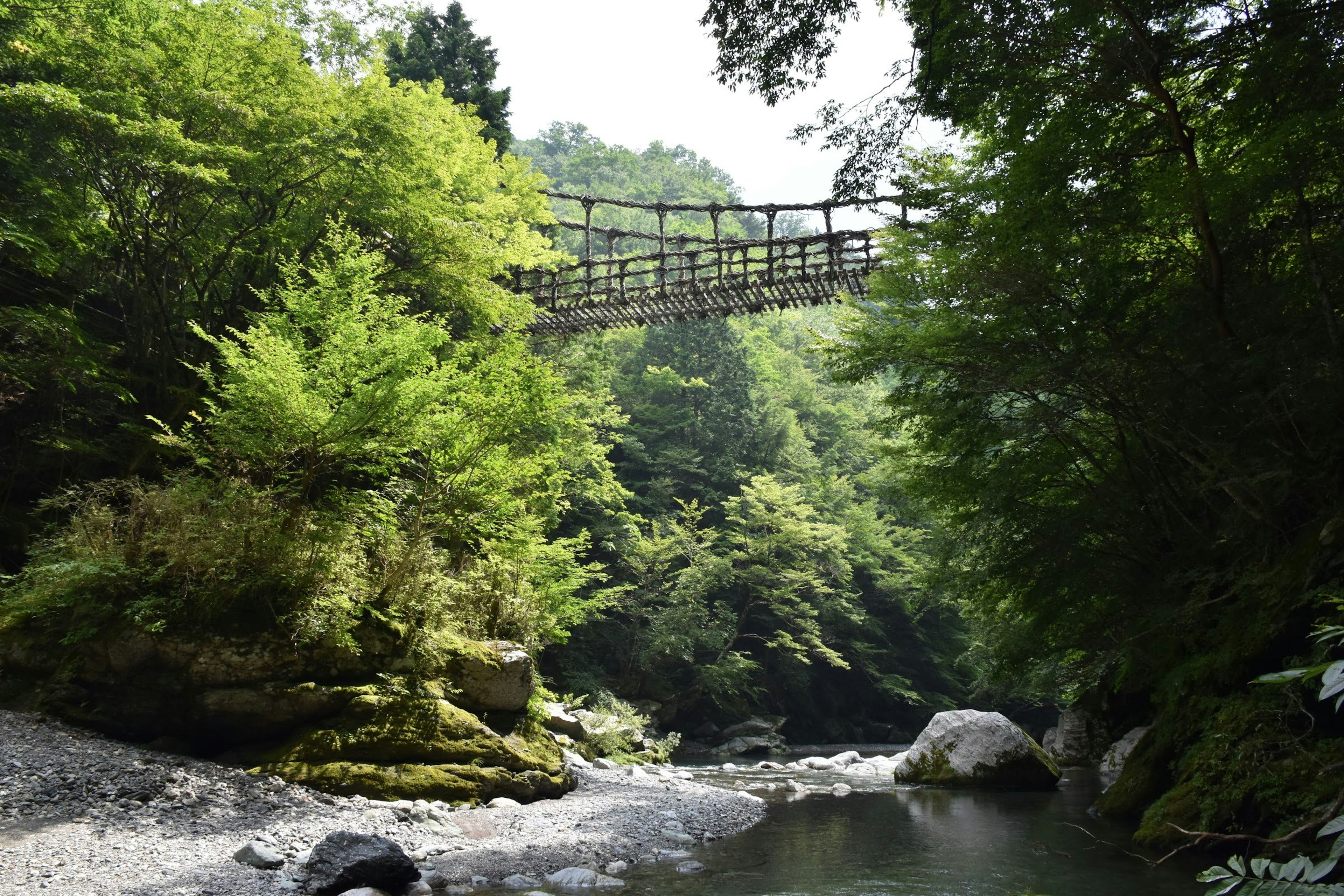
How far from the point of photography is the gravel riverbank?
13.3ft

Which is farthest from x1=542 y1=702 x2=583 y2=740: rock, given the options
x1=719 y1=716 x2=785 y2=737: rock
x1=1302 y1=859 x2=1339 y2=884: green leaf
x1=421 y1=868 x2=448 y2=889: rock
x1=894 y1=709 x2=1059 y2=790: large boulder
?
x1=1302 y1=859 x2=1339 y2=884: green leaf

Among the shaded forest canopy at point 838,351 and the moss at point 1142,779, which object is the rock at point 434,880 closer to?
the shaded forest canopy at point 838,351

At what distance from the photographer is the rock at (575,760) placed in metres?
8.62

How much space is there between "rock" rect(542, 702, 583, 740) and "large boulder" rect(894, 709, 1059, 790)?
437cm

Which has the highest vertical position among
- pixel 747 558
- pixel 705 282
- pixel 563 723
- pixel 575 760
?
pixel 705 282

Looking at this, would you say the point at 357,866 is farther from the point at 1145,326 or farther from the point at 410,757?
the point at 1145,326

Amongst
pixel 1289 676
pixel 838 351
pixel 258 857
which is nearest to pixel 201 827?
pixel 258 857

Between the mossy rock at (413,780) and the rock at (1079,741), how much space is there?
8.57 m

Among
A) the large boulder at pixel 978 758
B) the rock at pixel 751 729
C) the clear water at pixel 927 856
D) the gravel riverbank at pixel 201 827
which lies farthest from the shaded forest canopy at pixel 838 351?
the rock at pixel 751 729

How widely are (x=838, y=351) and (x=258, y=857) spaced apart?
6.66 m

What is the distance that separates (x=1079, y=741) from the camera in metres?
12.0

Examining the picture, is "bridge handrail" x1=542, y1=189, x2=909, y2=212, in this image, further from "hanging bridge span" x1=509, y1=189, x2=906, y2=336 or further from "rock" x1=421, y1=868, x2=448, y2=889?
"rock" x1=421, y1=868, x2=448, y2=889

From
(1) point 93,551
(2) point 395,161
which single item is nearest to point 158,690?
(1) point 93,551

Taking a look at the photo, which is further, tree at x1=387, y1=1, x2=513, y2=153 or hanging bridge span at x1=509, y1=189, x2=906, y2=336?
tree at x1=387, y1=1, x2=513, y2=153
